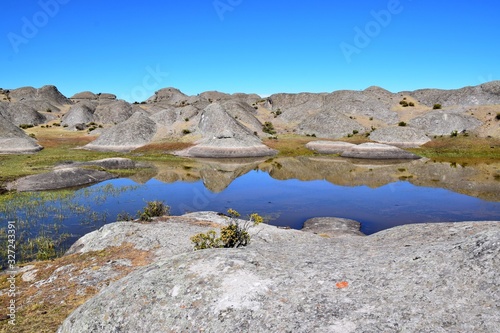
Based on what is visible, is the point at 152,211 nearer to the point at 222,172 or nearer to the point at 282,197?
the point at 282,197

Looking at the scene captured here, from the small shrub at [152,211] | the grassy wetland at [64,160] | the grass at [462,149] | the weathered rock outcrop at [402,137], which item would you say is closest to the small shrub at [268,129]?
the grassy wetland at [64,160]

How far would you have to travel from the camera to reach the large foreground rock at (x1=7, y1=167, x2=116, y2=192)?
4281cm

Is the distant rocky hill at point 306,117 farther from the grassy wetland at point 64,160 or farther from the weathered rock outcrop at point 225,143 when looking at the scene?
the grassy wetland at point 64,160

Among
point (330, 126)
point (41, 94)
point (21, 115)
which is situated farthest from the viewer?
point (41, 94)

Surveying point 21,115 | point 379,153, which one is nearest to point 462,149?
point 379,153

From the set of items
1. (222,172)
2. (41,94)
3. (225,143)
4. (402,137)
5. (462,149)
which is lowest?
(222,172)

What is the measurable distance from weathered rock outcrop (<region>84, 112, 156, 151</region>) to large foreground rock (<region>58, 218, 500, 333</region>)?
8622cm

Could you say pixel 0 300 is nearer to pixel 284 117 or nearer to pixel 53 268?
pixel 53 268

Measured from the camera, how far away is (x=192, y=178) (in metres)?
54.8

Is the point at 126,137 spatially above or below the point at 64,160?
above

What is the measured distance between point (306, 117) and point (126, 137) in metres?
71.4

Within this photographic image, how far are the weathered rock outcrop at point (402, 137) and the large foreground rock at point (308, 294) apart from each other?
93.0 m

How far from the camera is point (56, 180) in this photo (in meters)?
44.8

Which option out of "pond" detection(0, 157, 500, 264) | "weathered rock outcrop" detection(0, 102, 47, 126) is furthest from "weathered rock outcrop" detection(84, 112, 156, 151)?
"weathered rock outcrop" detection(0, 102, 47, 126)
